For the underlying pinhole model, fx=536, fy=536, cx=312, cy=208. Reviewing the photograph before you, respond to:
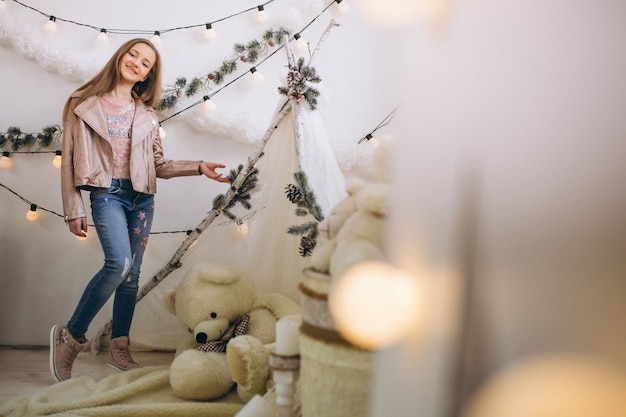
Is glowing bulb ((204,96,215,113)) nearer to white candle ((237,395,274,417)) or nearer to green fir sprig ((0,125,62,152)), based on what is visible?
green fir sprig ((0,125,62,152))

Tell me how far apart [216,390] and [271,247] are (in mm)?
533

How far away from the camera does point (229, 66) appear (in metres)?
2.32

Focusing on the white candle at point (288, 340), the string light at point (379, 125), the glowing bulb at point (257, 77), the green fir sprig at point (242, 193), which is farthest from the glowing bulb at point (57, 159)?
the white candle at point (288, 340)

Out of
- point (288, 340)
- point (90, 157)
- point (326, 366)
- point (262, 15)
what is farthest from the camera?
point (262, 15)

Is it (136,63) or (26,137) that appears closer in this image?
(136,63)

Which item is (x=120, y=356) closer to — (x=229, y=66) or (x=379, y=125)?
(x=229, y=66)

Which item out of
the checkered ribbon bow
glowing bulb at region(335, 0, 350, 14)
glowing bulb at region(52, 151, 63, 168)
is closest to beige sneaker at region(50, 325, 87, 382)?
the checkered ribbon bow

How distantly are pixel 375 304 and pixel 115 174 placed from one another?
1.38 m

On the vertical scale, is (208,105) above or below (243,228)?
above

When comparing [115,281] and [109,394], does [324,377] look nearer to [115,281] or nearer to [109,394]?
[109,394]

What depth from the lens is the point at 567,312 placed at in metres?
0.60

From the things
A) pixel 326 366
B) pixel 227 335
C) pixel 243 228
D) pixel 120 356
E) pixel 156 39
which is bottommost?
pixel 120 356

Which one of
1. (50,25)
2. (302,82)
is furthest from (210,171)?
(50,25)

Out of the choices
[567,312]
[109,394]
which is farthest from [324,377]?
[109,394]
